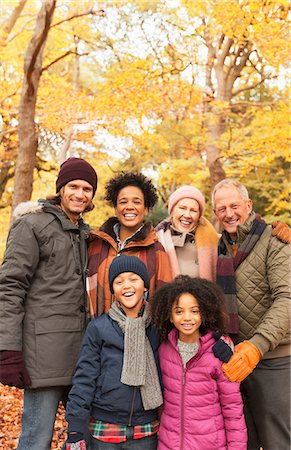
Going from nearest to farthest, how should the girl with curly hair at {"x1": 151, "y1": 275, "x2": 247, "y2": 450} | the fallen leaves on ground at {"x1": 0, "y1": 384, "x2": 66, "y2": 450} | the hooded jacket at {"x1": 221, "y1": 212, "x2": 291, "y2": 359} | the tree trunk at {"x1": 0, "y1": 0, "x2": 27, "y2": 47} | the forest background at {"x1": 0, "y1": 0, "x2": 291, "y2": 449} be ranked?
the girl with curly hair at {"x1": 151, "y1": 275, "x2": 247, "y2": 450}, the hooded jacket at {"x1": 221, "y1": 212, "x2": 291, "y2": 359}, the fallen leaves on ground at {"x1": 0, "y1": 384, "x2": 66, "y2": 450}, the forest background at {"x1": 0, "y1": 0, "x2": 291, "y2": 449}, the tree trunk at {"x1": 0, "y1": 0, "x2": 27, "y2": 47}

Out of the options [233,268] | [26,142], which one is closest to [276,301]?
[233,268]

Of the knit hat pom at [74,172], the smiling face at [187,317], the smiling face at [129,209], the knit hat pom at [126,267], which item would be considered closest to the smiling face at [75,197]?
the knit hat pom at [74,172]

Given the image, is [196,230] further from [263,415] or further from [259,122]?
[259,122]

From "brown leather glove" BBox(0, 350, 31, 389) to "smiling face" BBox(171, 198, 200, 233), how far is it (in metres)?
1.60

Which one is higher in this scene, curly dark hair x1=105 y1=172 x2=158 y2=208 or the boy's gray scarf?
curly dark hair x1=105 y1=172 x2=158 y2=208

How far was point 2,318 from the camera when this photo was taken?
2.87 meters

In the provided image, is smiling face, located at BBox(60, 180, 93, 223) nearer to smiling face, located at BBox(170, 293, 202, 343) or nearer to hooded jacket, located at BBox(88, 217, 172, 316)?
hooded jacket, located at BBox(88, 217, 172, 316)

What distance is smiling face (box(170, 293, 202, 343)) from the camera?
2.95 m

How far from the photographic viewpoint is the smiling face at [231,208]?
11.2 ft

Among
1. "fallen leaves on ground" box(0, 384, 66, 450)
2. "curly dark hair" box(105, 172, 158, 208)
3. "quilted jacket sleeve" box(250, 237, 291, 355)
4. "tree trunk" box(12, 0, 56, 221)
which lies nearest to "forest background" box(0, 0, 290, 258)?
"tree trunk" box(12, 0, 56, 221)

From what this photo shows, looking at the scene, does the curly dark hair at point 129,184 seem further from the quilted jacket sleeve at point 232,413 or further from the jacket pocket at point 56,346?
the quilted jacket sleeve at point 232,413

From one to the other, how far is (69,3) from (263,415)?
30.3 ft

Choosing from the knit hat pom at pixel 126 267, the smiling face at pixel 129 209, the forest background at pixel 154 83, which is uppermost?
the forest background at pixel 154 83

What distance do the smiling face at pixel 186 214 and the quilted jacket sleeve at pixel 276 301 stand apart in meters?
0.69
